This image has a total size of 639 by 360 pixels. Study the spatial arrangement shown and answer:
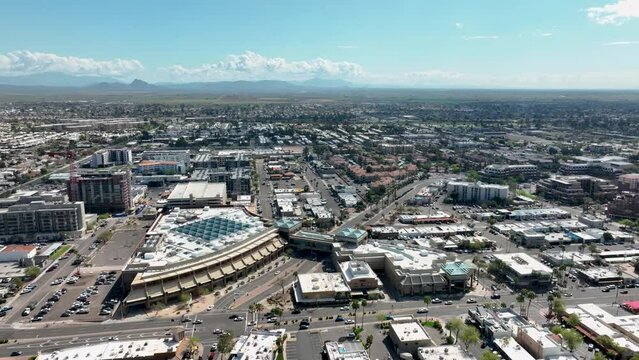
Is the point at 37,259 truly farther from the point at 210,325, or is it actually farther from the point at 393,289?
the point at 393,289

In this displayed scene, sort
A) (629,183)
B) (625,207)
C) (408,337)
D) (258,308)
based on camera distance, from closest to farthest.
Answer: (408,337) → (258,308) → (625,207) → (629,183)

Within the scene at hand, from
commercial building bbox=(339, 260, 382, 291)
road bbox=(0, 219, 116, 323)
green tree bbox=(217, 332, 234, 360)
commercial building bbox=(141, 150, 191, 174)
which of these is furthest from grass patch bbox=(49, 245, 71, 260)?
commercial building bbox=(141, 150, 191, 174)

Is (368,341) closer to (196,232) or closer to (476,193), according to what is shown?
(196,232)

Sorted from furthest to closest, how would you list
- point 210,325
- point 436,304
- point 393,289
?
point 393,289
point 436,304
point 210,325

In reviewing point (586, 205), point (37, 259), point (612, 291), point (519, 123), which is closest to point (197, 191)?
point (37, 259)

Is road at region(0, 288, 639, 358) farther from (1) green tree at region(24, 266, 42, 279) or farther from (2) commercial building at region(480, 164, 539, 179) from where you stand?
(2) commercial building at region(480, 164, 539, 179)

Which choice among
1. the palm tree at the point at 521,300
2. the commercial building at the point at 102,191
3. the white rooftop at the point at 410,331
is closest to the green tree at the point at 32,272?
the commercial building at the point at 102,191

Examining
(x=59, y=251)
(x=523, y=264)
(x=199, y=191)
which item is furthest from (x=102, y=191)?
(x=523, y=264)
